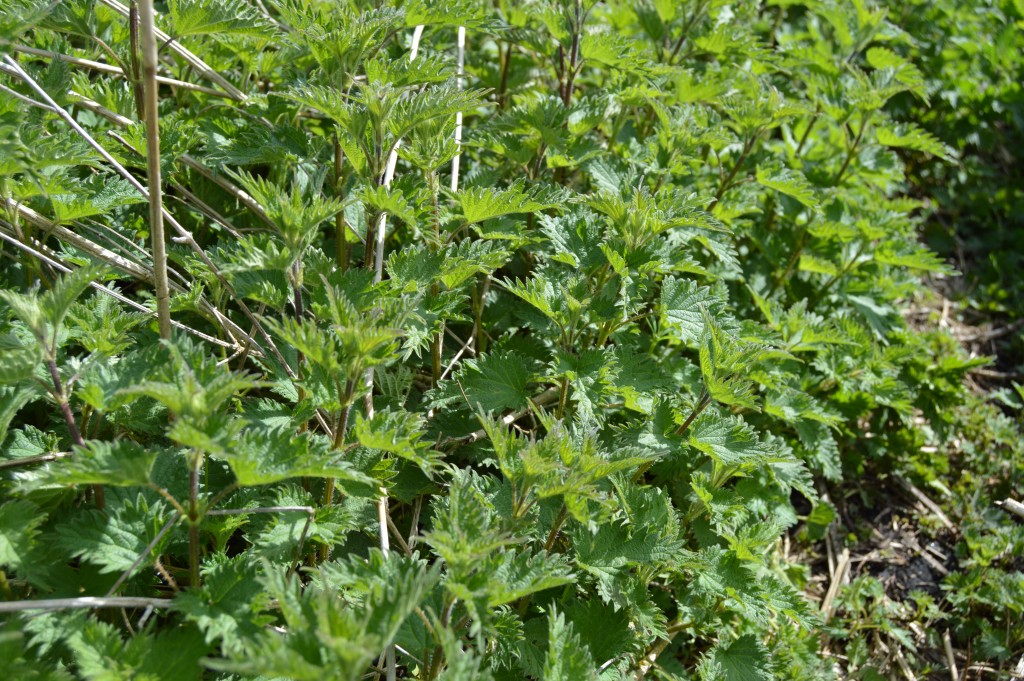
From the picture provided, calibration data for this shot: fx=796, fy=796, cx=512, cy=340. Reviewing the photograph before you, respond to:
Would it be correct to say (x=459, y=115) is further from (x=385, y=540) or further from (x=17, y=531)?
(x=17, y=531)

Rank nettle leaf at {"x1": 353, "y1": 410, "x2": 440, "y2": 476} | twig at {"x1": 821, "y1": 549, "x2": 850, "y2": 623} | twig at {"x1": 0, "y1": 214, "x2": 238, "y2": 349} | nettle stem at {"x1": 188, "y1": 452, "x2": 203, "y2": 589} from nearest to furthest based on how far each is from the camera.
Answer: nettle stem at {"x1": 188, "y1": 452, "x2": 203, "y2": 589}
nettle leaf at {"x1": 353, "y1": 410, "x2": 440, "y2": 476}
twig at {"x1": 0, "y1": 214, "x2": 238, "y2": 349}
twig at {"x1": 821, "y1": 549, "x2": 850, "y2": 623}

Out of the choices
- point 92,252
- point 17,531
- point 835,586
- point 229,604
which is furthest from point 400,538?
point 835,586

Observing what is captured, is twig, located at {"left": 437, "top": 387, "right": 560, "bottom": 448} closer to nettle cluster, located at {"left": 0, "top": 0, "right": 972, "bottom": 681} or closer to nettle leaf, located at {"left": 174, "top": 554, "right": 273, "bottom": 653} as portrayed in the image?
nettle cluster, located at {"left": 0, "top": 0, "right": 972, "bottom": 681}

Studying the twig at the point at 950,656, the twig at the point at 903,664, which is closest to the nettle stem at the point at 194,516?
the twig at the point at 903,664

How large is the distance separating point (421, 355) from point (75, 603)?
1.33 m

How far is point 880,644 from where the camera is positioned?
305 centimetres

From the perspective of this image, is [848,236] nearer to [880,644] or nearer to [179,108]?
[880,644]

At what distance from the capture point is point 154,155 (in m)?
1.93

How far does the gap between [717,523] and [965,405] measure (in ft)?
6.89

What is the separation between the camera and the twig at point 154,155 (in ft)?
5.96

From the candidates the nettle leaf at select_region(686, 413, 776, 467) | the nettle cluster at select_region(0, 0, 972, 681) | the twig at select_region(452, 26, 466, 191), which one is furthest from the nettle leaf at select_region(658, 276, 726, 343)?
the twig at select_region(452, 26, 466, 191)

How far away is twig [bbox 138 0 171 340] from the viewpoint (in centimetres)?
182

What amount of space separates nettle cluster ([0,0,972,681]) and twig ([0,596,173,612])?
2cm

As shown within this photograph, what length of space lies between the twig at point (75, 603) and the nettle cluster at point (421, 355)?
0.02 metres
